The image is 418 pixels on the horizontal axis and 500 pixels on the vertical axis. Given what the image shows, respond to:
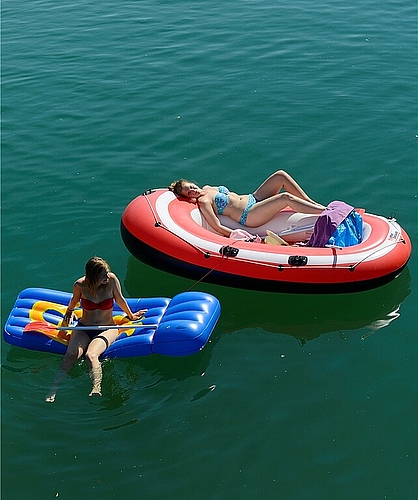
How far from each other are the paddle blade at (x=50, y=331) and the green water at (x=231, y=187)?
268 mm

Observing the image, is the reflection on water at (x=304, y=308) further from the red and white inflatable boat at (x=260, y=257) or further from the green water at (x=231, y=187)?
the red and white inflatable boat at (x=260, y=257)

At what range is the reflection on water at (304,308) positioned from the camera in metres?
6.83

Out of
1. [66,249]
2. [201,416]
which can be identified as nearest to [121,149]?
[66,249]

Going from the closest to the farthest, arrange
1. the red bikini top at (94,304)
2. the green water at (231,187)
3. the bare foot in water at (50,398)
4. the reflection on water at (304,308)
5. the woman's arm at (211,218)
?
the green water at (231,187) → the bare foot in water at (50,398) → the red bikini top at (94,304) → the reflection on water at (304,308) → the woman's arm at (211,218)

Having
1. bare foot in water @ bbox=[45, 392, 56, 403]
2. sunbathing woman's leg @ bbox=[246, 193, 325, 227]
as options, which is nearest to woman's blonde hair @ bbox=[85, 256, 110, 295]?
Answer: bare foot in water @ bbox=[45, 392, 56, 403]

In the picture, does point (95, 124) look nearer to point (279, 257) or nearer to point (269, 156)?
point (269, 156)

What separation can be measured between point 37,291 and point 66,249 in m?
1.23

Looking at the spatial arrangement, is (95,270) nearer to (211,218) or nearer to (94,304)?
(94,304)

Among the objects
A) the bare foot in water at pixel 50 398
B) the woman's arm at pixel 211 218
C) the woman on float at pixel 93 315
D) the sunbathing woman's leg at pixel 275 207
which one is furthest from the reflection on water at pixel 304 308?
the bare foot in water at pixel 50 398

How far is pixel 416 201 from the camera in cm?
852

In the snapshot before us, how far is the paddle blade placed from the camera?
629cm

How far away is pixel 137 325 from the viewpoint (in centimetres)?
637

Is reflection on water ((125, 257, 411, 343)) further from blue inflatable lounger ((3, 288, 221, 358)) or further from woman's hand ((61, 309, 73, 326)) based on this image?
woman's hand ((61, 309, 73, 326))

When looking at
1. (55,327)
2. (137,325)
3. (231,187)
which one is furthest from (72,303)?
(231,187)
